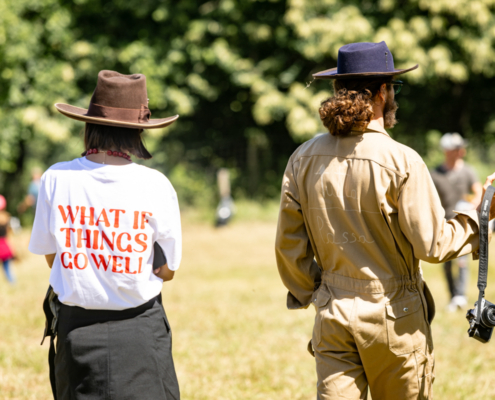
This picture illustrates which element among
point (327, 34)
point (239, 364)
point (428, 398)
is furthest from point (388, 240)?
point (327, 34)

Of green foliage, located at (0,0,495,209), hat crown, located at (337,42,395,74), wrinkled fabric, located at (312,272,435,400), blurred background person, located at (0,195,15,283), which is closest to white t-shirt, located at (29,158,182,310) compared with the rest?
wrinkled fabric, located at (312,272,435,400)

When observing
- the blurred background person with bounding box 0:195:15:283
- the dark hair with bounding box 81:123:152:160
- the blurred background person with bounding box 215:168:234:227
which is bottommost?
the blurred background person with bounding box 215:168:234:227

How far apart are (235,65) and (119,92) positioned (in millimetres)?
14032

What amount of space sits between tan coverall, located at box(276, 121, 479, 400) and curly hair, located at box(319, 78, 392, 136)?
8cm

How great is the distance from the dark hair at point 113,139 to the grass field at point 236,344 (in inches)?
95.6

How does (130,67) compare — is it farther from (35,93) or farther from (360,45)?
(360,45)

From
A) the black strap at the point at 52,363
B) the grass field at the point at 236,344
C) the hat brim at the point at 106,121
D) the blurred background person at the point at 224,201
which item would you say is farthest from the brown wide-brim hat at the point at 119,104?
the blurred background person at the point at 224,201

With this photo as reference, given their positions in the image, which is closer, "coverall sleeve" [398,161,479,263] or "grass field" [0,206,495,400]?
"coverall sleeve" [398,161,479,263]

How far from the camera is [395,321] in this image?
248cm

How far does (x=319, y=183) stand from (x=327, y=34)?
41.9 ft

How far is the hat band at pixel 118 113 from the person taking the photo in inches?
99.0

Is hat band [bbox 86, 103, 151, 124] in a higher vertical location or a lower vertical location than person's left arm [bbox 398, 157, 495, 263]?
higher

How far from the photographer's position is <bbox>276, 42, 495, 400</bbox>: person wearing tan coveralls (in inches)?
95.0

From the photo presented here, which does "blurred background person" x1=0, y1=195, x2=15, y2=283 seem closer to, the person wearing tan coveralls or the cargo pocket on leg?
the person wearing tan coveralls
